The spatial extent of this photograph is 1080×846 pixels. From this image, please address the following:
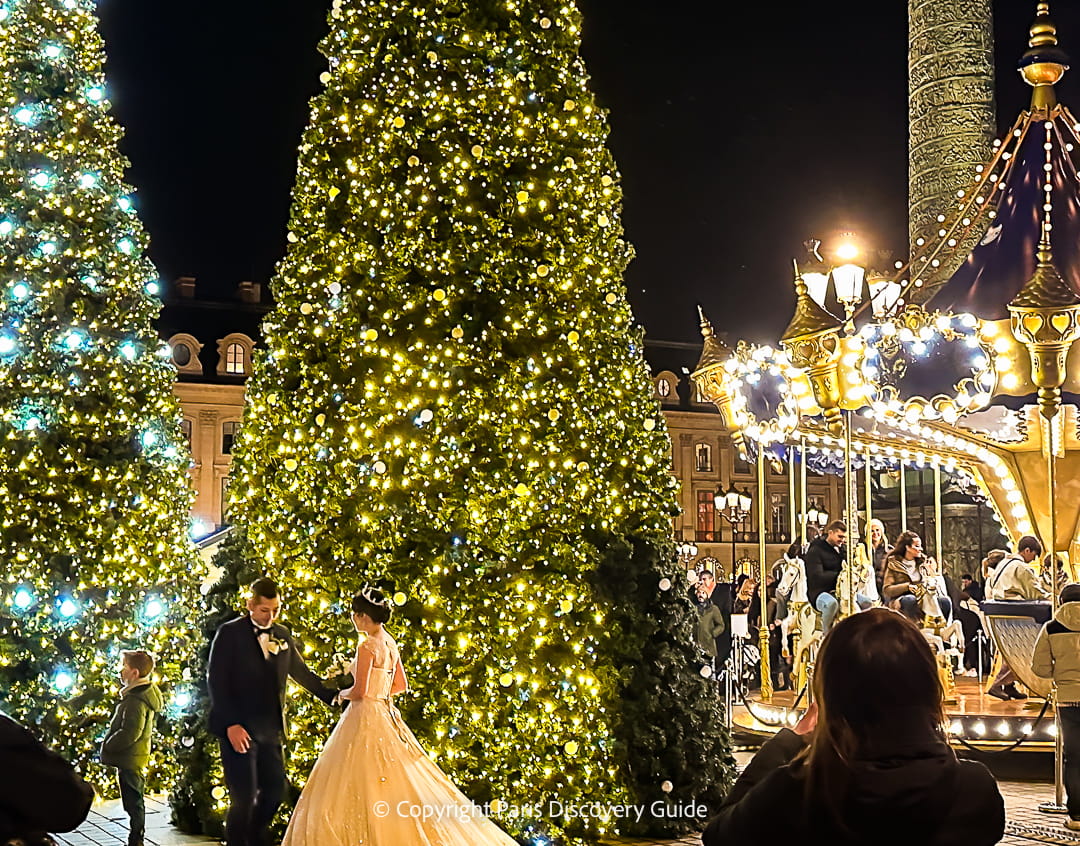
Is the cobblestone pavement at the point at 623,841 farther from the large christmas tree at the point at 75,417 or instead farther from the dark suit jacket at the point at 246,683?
the dark suit jacket at the point at 246,683

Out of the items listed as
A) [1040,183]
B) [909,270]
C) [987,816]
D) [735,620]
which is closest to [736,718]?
[735,620]

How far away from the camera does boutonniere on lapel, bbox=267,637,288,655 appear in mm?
7762

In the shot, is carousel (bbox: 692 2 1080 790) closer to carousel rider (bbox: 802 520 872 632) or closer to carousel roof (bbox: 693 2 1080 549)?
carousel roof (bbox: 693 2 1080 549)

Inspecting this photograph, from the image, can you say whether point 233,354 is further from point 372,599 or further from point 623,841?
point 372,599

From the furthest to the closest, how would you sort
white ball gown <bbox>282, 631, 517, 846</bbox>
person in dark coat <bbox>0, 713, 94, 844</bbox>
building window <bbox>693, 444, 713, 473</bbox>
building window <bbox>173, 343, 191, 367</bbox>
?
Answer: building window <bbox>693, 444, 713, 473</bbox>
building window <bbox>173, 343, 191, 367</bbox>
white ball gown <bbox>282, 631, 517, 846</bbox>
person in dark coat <bbox>0, 713, 94, 844</bbox>

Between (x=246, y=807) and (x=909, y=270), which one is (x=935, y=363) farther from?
(x=246, y=807)

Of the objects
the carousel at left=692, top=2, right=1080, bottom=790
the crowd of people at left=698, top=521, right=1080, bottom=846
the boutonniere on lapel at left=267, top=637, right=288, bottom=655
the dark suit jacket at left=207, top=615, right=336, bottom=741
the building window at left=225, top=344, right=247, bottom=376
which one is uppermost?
the building window at left=225, top=344, right=247, bottom=376

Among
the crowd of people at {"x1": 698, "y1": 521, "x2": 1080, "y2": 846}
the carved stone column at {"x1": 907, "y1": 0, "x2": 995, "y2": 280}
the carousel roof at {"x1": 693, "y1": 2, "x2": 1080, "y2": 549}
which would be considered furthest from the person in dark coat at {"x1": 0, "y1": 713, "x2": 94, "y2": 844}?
the carved stone column at {"x1": 907, "y1": 0, "x2": 995, "y2": 280}

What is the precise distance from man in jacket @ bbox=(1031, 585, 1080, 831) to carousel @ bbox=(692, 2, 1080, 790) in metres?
2.31

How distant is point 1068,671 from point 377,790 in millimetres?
4770

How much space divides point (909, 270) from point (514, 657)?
736 centimetres

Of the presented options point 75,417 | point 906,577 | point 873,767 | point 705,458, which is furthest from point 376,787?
point 705,458

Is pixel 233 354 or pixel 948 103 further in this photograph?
pixel 233 354

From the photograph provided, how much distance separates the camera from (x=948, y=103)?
65.5ft
